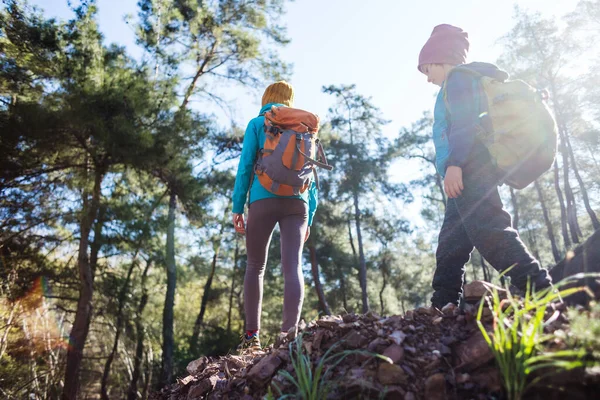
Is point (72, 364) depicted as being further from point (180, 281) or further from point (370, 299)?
point (370, 299)

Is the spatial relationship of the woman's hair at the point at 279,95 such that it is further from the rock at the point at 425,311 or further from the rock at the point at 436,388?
the rock at the point at 436,388

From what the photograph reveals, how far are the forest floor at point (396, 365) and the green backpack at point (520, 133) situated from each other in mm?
756

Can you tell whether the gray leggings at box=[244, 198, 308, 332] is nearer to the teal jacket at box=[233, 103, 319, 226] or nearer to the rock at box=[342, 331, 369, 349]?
the teal jacket at box=[233, 103, 319, 226]

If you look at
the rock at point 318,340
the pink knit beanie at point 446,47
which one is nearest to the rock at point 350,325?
the rock at point 318,340

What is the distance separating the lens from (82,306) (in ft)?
24.4

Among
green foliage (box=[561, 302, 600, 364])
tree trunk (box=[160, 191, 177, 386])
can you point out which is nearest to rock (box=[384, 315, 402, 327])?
green foliage (box=[561, 302, 600, 364])

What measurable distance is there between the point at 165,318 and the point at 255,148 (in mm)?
9562

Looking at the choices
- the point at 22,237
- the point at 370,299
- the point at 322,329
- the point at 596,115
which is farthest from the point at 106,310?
the point at 596,115

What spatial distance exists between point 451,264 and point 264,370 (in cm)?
142

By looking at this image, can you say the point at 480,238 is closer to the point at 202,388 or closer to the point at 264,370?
the point at 264,370

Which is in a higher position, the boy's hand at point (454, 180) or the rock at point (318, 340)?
the boy's hand at point (454, 180)

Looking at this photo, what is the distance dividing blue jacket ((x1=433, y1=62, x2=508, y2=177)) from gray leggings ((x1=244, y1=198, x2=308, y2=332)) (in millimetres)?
1065

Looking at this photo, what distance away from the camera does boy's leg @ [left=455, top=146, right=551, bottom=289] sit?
2107 mm

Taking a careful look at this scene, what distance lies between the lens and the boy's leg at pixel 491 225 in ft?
6.91
